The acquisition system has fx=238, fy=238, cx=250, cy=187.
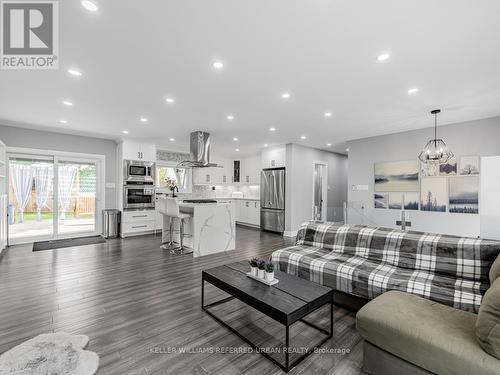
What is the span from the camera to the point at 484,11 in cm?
183

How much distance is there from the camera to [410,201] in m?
5.42

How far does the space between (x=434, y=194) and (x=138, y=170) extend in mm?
7334

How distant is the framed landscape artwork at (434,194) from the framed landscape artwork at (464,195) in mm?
115

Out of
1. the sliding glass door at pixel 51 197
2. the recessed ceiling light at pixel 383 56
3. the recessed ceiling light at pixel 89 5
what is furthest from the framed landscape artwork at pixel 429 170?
the sliding glass door at pixel 51 197

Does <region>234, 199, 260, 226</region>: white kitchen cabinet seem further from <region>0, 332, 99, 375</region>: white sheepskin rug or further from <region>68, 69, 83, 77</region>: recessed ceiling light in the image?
<region>0, 332, 99, 375</region>: white sheepskin rug

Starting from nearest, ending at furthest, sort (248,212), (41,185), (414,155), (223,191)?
(414,155)
(41,185)
(248,212)
(223,191)

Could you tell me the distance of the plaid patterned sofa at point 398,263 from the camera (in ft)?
7.04

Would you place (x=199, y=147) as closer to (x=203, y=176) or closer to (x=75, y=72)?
(x=203, y=176)

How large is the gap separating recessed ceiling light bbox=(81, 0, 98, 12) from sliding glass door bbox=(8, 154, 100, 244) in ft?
17.9

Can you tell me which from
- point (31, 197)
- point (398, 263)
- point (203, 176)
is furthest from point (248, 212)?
point (398, 263)

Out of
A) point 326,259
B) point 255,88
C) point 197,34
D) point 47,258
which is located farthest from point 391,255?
point 47,258

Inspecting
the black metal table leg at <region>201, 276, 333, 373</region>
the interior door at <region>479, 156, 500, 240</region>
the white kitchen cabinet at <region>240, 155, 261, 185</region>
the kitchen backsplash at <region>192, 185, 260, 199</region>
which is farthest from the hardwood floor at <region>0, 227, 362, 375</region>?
the white kitchen cabinet at <region>240, 155, 261, 185</region>

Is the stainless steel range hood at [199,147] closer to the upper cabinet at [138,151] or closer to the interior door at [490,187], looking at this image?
the upper cabinet at [138,151]

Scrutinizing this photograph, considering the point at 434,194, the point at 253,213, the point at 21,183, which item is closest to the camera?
the point at 434,194
